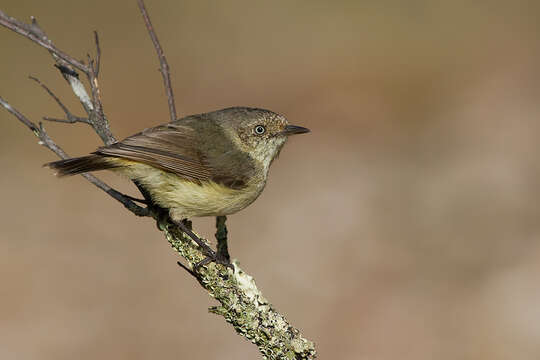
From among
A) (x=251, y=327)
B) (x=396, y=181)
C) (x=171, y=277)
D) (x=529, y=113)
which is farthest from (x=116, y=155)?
A: (x=529, y=113)

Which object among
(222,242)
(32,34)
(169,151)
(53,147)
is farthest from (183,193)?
(32,34)

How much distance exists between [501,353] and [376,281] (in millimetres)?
1652

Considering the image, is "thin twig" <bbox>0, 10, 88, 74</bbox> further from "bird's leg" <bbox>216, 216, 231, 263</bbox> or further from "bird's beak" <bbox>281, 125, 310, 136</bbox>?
"bird's beak" <bbox>281, 125, 310, 136</bbox>

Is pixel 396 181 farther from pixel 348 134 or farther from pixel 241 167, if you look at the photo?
pixel 241 167

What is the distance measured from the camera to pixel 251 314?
10.4ft

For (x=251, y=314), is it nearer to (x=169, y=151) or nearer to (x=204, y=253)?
(x=204, y=253)

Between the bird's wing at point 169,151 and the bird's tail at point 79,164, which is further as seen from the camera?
the bird's wing at point 169,151

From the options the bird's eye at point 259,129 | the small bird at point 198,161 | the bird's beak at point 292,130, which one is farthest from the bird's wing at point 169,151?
the bird's beak at point 292,130

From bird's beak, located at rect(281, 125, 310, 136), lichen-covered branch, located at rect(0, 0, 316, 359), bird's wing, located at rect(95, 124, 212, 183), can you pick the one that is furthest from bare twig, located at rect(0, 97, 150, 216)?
bird's beak, located at rect(281, 125, 310, 136)

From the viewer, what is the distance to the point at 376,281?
8578 mm

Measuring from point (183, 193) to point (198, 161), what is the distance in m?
0.29

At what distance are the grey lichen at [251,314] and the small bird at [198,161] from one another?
544mm

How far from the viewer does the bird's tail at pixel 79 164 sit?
11.6 feet

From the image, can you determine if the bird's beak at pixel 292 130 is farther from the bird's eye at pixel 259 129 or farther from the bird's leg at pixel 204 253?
the bird's leg at pixel 204 253
